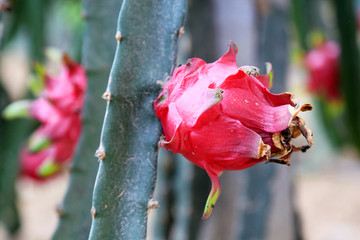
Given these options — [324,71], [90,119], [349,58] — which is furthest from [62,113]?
[324,71]

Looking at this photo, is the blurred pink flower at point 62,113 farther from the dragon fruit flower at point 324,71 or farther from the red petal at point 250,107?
the dragon fruit flower at point 324,71

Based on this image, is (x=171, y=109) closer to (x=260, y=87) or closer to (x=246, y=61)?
(x=260, y=87)

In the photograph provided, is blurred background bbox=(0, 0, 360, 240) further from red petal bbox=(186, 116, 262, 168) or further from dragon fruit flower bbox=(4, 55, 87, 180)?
red petal bbox=(186, 116, 262, 168)

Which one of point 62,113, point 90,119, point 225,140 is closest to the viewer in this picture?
point 225,140

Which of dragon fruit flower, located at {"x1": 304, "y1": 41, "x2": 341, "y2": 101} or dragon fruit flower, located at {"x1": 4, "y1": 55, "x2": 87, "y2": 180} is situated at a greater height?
dragon fruit flower, located at {"x1": 304, "y1": 41, "x2": 341, "y2": 101}

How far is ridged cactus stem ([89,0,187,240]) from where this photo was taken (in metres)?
0.44

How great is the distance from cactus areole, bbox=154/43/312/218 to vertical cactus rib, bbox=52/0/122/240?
10.4 inches

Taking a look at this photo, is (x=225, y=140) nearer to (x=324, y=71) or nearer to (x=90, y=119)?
(x=90, y=119)

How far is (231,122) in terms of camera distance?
39 cm

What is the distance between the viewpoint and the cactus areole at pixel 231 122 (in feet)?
1.26

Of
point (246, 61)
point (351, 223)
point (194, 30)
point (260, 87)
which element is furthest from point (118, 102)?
point (351, 223)

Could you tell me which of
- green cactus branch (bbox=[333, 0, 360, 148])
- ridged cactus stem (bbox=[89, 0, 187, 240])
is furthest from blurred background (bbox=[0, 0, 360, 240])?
ridged cactus stem (bbox=[89, 0, 187, 240])

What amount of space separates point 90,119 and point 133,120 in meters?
0.22

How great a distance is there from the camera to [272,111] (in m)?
0.40
